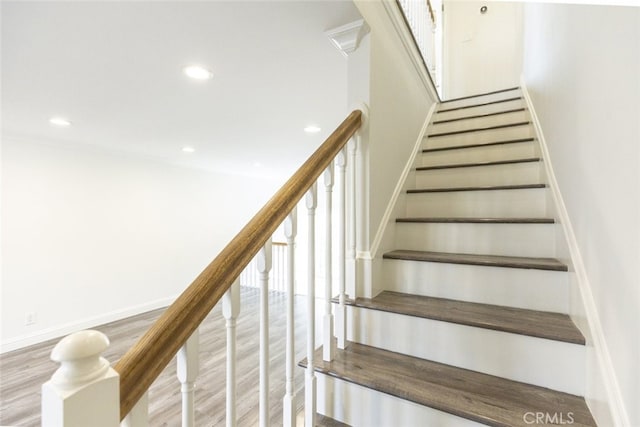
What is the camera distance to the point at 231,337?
70 cm

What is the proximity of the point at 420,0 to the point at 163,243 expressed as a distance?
4.47 meters

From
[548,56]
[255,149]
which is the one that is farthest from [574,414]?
[255,149]

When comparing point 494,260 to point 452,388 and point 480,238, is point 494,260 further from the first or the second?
point 452,388

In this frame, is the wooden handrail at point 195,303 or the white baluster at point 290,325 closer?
the wooden handrail at point 195,303

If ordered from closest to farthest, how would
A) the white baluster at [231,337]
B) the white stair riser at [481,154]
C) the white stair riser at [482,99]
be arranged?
the white baluster at [231,337], the white stair riser at [481,154], the white stair riser at [482,99]

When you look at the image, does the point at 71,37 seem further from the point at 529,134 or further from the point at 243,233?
the point at 529,134

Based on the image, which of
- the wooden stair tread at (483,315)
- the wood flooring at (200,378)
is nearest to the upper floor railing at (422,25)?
the wooden stair tread at (483,315)

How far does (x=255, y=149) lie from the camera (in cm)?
371

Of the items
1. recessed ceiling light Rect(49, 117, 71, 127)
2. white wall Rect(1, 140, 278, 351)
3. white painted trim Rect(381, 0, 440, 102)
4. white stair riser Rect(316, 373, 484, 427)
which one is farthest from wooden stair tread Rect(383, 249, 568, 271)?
white wall Rect(1, 140, 278, 351)

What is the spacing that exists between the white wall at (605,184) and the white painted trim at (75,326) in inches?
180

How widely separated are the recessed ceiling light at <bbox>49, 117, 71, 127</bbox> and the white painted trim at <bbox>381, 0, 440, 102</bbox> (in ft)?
9.09

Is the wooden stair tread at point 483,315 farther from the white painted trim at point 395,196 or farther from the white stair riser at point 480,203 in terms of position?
the white stair riser at point 480,203

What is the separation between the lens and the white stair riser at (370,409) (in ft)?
3.06

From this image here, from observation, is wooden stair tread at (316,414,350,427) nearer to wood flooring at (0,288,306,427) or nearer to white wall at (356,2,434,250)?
white wall at (356,2,434,250)
